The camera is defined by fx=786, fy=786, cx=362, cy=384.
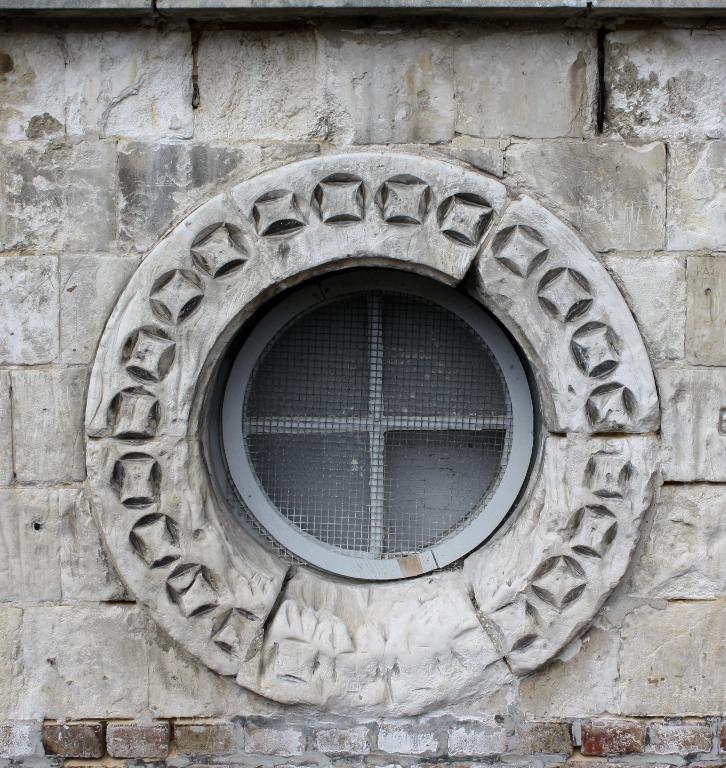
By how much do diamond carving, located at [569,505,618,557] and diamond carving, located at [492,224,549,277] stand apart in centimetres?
70

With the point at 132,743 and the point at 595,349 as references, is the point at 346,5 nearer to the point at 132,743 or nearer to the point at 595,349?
the point at 595,349

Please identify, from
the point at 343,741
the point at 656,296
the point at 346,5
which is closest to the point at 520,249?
the point at 656,296

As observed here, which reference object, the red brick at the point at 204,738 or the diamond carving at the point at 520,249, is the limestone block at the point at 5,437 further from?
the diamond carving at the point at 520,249

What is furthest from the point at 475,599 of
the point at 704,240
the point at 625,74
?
the point at 625,74

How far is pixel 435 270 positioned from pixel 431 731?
53.3 inches

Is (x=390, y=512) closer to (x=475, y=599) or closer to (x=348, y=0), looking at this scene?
(x=475, y=599)

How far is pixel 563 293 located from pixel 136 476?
1.31 m

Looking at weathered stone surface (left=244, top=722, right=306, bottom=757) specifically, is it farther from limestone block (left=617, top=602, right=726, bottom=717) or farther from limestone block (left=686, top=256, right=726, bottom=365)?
limestone block (left=686, top=256, right=726, bottom=365)

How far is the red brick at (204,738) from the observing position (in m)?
2.34

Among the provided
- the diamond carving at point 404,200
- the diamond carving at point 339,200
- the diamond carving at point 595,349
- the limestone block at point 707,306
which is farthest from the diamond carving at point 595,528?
the diamond carving at point 339,200

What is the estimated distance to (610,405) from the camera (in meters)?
2.22

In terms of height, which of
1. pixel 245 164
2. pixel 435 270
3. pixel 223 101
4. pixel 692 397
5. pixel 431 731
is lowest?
pixel 431 731

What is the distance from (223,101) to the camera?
2.24m

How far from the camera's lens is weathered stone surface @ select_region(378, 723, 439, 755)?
2.32m
